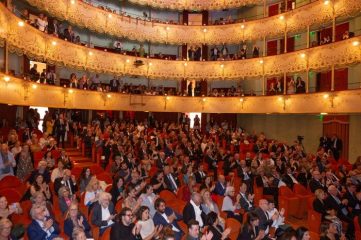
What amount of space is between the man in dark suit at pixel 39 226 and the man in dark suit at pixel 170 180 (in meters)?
3.79

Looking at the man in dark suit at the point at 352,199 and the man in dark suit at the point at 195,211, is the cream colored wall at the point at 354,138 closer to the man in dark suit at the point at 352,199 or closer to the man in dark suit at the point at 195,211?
the man in dark suit at the point at 352,199

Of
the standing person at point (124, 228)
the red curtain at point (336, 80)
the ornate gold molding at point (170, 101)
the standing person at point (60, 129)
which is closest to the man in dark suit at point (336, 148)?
the ornate gold molding at point (170, 101)

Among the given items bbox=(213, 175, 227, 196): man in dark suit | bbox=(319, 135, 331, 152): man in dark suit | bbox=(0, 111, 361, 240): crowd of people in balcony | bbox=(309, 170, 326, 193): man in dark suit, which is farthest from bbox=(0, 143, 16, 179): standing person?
bbox=(319, 135, 331, 152): man in dark suit

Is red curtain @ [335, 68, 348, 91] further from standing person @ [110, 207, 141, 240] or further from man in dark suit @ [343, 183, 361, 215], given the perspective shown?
standing person @ [110, 207, 141, 240]

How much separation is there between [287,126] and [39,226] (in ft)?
59.6

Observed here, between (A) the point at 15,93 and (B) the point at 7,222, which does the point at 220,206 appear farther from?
(A) the point at 15,93

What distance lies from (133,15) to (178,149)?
14583 mm

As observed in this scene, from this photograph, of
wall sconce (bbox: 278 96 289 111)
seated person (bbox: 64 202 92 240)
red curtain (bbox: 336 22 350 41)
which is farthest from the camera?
wall sconce (bbox: 278 96 289 111)

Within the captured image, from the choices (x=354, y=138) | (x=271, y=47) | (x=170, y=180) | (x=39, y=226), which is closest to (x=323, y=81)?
(x=354, y=138)

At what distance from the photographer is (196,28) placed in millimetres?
24234

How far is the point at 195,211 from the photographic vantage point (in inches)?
249

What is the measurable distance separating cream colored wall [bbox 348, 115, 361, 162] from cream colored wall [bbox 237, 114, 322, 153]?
2.09 m

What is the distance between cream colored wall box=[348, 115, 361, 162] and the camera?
16.6 meters

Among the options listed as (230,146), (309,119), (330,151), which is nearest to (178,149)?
(230,146)
